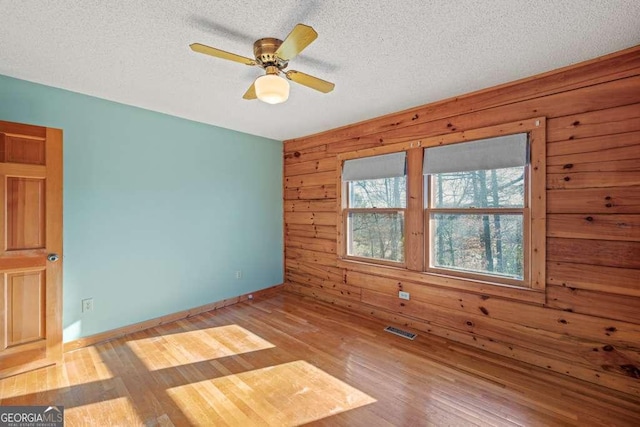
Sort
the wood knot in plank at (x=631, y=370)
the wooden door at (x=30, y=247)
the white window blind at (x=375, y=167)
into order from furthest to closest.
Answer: the white window blind at (x=375, y=167) < the wooden door at (x=30, y=247) < the wood knot in plank at (x=631, y=370)

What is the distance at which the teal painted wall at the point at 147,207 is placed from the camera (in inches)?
106

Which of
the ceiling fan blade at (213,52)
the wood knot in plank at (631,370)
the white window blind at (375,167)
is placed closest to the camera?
the ceiling fan blade at (213,52)

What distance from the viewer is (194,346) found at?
2.77m

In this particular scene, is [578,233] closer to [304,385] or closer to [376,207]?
[376,207]

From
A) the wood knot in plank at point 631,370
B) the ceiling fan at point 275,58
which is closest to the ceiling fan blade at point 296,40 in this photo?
the ceiling fan at point 275,58

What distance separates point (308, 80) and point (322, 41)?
26 cm

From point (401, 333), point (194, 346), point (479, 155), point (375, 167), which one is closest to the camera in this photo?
point (479, 155)

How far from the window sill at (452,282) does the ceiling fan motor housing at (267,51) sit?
2.49 metres

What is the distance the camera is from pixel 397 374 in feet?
7.59

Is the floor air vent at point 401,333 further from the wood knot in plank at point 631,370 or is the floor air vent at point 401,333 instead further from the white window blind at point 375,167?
the white window blind at point 375,167

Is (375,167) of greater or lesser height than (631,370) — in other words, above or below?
above

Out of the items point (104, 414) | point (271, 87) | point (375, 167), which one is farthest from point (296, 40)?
point (104, 414)

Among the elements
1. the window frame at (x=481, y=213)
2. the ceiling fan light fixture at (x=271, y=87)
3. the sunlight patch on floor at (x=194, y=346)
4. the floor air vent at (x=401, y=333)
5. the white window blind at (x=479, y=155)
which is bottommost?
the sunlight patch on floor at (x=194, y=346)

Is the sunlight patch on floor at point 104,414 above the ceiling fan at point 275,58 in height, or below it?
below
